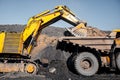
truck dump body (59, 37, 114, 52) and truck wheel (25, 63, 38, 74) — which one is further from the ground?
truck dump body (59, 37, 114, 52)

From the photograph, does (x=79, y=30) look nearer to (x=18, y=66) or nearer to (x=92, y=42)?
(x=92, y=42)

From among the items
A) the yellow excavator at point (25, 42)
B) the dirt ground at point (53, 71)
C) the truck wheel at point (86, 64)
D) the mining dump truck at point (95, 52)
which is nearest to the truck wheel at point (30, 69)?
the yellow excavator at point (25, 42)

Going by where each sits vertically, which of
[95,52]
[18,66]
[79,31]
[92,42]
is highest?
[79,31]

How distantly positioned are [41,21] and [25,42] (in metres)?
1.51

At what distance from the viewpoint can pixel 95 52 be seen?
12.4 m

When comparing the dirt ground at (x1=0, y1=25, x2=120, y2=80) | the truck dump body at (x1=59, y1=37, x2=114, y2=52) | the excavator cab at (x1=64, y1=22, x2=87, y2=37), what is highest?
the excavator cab at (x1=64, y1=22, x2=87, y2=37)

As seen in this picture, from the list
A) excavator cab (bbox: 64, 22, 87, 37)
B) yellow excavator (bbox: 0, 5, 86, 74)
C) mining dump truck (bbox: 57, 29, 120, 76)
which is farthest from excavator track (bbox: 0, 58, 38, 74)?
excavator cab (bbox: 64, 22, 87, 37)

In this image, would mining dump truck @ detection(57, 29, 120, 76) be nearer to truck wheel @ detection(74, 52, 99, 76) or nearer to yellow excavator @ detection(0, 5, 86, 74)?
truck wheel @ detection(74, 52, 99, 76)

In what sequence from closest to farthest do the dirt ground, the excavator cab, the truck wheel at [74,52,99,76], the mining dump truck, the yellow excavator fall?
the dirt ground → the truck wheel at [74,52,99,76] → the mining dump truck → the yellow excavator → the excavator cab

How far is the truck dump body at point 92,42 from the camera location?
12.1 meters

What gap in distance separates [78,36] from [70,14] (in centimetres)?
170

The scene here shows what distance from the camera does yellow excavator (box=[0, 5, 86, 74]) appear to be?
41.1ft

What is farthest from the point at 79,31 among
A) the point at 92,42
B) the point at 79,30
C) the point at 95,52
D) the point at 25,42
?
the point at 25,42

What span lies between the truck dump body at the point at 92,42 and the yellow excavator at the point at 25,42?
1150 mm
